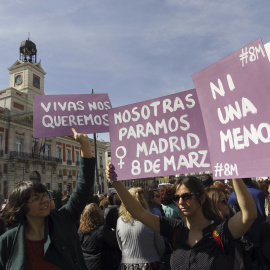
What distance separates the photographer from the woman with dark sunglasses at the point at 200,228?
64.5 inches

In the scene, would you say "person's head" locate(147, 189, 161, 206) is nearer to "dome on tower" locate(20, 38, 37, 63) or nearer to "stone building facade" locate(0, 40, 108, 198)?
"stone building facade" locate(0, 40, 108, 198)

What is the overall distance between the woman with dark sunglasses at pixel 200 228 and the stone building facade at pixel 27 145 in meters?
26.7

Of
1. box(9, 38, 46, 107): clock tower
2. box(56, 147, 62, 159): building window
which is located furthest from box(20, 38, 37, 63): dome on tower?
box(56, 147, 62, 159): building window

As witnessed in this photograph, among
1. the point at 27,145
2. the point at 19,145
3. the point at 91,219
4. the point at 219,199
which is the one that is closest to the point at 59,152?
the point at 27,145

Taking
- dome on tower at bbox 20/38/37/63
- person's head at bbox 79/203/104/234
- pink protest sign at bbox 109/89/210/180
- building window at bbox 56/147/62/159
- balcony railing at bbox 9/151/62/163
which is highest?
dome on tower at bbox 20/38/37/63

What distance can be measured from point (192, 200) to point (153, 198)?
8.79ft

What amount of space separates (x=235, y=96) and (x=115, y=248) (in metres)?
2.43

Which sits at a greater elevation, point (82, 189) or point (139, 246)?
point (82, 189)

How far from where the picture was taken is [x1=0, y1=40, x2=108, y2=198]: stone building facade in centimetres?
2738

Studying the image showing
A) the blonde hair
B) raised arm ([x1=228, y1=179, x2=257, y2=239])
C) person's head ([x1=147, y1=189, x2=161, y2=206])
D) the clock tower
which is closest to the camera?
raised arm ([x1=228, y1=179, x2=257, y2=239])

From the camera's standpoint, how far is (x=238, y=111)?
5.98 ft

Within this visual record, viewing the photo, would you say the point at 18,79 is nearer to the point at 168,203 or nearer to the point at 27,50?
the point at 27,50

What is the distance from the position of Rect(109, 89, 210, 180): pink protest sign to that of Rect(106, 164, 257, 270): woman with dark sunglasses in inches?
10.8

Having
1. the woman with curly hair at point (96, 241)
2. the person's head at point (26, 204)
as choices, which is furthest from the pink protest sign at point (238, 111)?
the woman with curly hair at point (96, 241)
